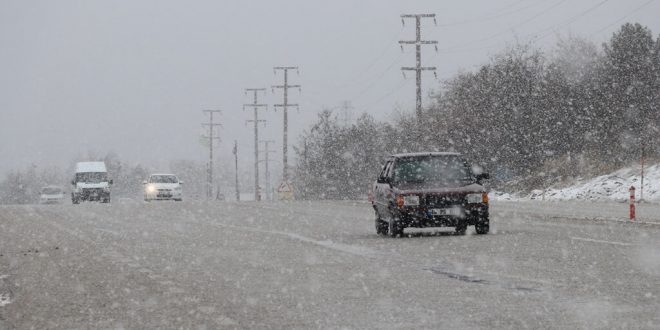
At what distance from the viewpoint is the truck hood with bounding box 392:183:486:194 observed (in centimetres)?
1950

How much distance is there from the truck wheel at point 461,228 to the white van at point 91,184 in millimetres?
43078

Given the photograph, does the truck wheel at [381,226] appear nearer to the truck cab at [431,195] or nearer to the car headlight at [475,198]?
the truck cab at [431,195]

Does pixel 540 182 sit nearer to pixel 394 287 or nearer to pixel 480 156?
pixel 480 156

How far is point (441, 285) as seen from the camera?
11.1 metres

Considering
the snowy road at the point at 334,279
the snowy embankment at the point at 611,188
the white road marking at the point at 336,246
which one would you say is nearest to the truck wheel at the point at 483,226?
the snowy road at the point at 334,279

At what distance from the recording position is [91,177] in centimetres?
6200

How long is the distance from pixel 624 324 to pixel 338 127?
103 m

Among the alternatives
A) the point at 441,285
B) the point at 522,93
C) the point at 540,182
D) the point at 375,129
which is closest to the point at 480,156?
the point at 522,93

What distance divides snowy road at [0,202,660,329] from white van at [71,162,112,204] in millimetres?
40040

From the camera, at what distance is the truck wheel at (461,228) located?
1962 cm

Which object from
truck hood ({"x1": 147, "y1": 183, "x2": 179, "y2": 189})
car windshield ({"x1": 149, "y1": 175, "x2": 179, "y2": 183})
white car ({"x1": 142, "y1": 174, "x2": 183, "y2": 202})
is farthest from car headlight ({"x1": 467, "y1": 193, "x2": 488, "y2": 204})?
car windshield ({"x1": 149, "y1": 175, "x2": 179, "y2": 183})

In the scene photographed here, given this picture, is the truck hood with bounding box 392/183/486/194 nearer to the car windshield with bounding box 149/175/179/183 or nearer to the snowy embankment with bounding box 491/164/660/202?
the snowy embankment with bounding box 491/164/660/202

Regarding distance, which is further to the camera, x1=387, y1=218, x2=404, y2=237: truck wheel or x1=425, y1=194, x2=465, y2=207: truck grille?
x1=387, y1=218, x2=404, y2=237: truck wheel

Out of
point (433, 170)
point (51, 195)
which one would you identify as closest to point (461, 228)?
point (433, 170)
